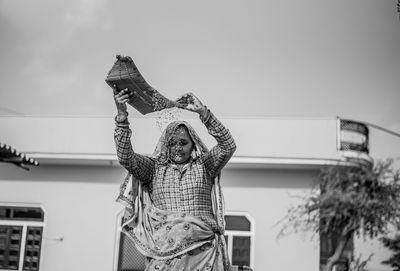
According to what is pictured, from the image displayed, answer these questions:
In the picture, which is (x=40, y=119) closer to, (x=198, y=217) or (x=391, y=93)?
(x=391, y=93)

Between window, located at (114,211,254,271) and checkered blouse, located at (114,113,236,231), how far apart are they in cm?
858

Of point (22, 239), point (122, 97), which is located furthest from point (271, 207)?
point (122, 97)

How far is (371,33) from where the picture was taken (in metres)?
9.09


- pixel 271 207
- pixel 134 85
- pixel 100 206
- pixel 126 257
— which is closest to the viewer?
pixel 134 85

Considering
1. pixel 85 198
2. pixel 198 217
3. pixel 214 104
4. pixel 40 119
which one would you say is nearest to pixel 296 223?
pixel 214 104

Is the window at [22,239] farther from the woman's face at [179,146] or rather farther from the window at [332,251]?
the woman's face at [179,146]

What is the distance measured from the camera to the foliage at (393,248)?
11938mm

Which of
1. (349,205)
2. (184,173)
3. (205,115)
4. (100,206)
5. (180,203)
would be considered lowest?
(180,203)

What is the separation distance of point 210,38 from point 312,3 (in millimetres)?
1428

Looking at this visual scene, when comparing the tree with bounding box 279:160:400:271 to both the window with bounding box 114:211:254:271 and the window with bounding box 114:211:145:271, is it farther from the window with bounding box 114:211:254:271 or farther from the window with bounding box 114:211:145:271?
the window with bounding box 114:211:145:271

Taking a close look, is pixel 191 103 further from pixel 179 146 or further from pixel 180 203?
pixel 180 203

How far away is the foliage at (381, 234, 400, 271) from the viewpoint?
1194cm

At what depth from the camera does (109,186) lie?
12.3 metres

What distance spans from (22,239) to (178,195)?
399 inches
